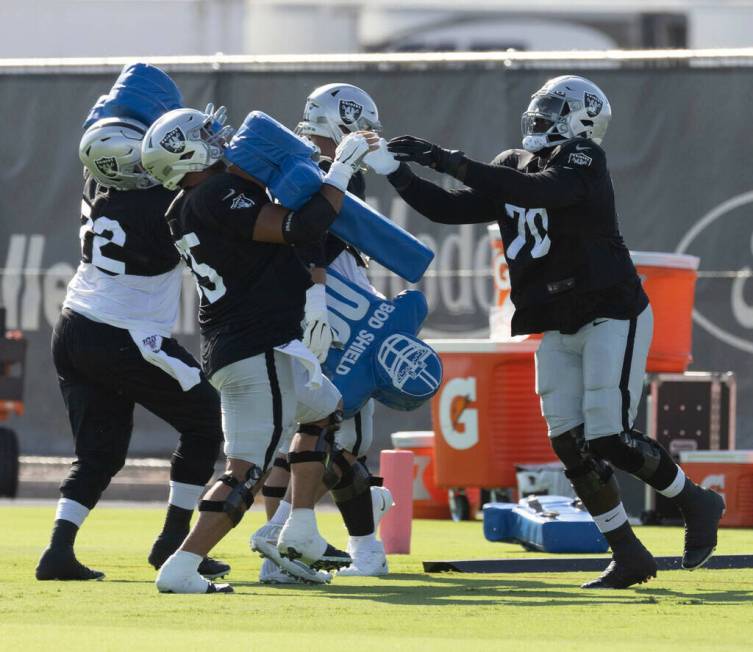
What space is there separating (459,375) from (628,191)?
7.86ft

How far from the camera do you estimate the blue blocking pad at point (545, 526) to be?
914 centimetres

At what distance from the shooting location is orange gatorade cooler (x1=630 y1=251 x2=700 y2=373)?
11.4 m

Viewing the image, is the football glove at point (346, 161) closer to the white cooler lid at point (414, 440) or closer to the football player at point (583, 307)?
the football player at point (583, 307)

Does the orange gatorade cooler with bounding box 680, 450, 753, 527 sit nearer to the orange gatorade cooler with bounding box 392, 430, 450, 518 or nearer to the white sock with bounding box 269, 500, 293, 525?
the orange gatorade cooler with bounding box 392, 430, 450, 518

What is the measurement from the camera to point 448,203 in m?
7.71

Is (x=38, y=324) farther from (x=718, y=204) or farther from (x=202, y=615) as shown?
(x=202, y=615)

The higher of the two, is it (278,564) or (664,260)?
(664,260)

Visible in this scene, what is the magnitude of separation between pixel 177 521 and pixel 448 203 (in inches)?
66.5

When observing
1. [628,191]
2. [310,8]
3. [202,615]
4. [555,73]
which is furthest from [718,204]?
[310,8]

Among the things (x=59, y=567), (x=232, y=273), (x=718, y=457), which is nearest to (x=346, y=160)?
(x=232, y=273)

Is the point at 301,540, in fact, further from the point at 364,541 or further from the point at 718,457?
the point at 718,457

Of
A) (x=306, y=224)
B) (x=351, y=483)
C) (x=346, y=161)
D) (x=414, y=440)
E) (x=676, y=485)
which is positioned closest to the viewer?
(x=306, y=224)

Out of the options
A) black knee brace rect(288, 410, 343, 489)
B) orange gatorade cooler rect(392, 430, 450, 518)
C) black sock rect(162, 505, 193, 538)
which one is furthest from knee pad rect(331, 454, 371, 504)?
orange gatorade cooler rect(392, 430, 450, 518)

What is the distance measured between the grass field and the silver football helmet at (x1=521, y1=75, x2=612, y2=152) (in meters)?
1.72
